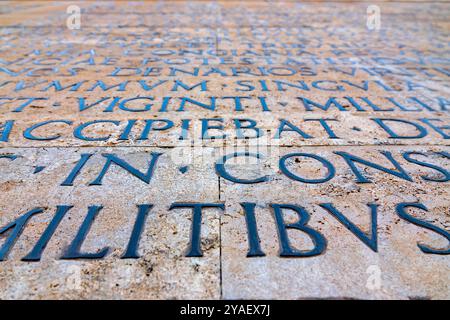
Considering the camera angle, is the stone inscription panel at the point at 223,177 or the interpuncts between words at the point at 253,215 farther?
the interpuncts between words at the point at 253,215

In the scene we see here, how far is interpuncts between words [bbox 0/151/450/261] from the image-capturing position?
7.48 ft

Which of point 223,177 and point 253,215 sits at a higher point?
point 223,177

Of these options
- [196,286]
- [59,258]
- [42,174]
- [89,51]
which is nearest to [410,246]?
[196,286]

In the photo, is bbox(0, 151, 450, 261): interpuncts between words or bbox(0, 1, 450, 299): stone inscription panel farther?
bbox(0, 151, 450, 261): interpuncts between words

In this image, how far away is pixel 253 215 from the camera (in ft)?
8.48

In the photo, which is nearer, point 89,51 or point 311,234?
point 311,234

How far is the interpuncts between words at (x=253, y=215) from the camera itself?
228cm

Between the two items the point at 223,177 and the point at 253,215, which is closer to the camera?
the point at 253,215
